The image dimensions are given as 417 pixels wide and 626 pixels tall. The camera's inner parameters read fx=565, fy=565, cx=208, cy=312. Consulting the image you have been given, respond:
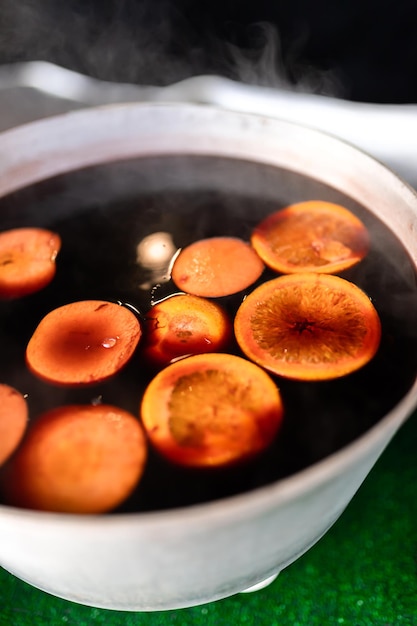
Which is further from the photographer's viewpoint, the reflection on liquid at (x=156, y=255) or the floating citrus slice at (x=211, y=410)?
the reflection on liquid at (x=156, y=255)

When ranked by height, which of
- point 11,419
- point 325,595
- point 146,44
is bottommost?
point 325,595

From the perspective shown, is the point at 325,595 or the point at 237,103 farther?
the point at 237,103

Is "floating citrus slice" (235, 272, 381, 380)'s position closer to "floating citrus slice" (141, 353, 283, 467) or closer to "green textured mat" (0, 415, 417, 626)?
"floating citrus slice" (141, 353, 283, 467)

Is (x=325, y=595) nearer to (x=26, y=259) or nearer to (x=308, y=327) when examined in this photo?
(x=308, y=327)

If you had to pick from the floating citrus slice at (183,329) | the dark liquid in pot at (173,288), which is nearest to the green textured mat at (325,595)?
the dark liquid in pot at (173,288)

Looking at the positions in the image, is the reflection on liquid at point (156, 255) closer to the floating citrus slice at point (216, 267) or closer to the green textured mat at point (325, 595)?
the floating citrus slice at point (216, 267)

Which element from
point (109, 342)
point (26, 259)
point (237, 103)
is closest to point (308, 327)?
point (109, 342)

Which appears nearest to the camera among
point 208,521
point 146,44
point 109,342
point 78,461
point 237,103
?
point 208,521
